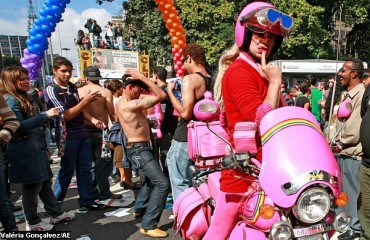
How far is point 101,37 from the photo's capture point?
61.7 ft

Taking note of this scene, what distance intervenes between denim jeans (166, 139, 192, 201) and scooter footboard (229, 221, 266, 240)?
2.01 metres

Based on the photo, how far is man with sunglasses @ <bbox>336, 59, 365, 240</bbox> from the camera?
3.67 meters

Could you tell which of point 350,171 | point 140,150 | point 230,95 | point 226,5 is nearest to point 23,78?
point 140,150

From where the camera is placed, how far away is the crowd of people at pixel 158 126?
2.01 meters

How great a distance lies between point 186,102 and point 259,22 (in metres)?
1.87

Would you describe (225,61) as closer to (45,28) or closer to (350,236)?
(350,236)

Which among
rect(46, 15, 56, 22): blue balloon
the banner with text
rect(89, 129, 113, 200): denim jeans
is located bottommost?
rect(89, 129, 113, 200): denim jeans

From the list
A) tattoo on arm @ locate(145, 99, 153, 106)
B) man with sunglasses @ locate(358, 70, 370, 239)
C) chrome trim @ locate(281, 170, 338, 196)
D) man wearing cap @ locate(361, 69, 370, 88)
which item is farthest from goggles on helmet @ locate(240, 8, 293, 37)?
man wearing cap @ locate(361, 69, 370, 88)

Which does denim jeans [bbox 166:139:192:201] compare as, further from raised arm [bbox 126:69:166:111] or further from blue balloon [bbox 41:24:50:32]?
blue balloon [bbox 41:24:50:32]

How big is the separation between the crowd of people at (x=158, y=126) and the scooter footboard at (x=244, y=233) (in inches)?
3.1

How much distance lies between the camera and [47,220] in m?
4.73

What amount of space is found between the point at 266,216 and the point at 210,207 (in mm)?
1094

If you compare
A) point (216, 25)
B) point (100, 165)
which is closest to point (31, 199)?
point (100, 165)

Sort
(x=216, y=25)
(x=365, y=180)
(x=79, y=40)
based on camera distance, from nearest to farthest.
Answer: (x=365, y=180) → (x=79, y=40) → (x=216, y=25)
